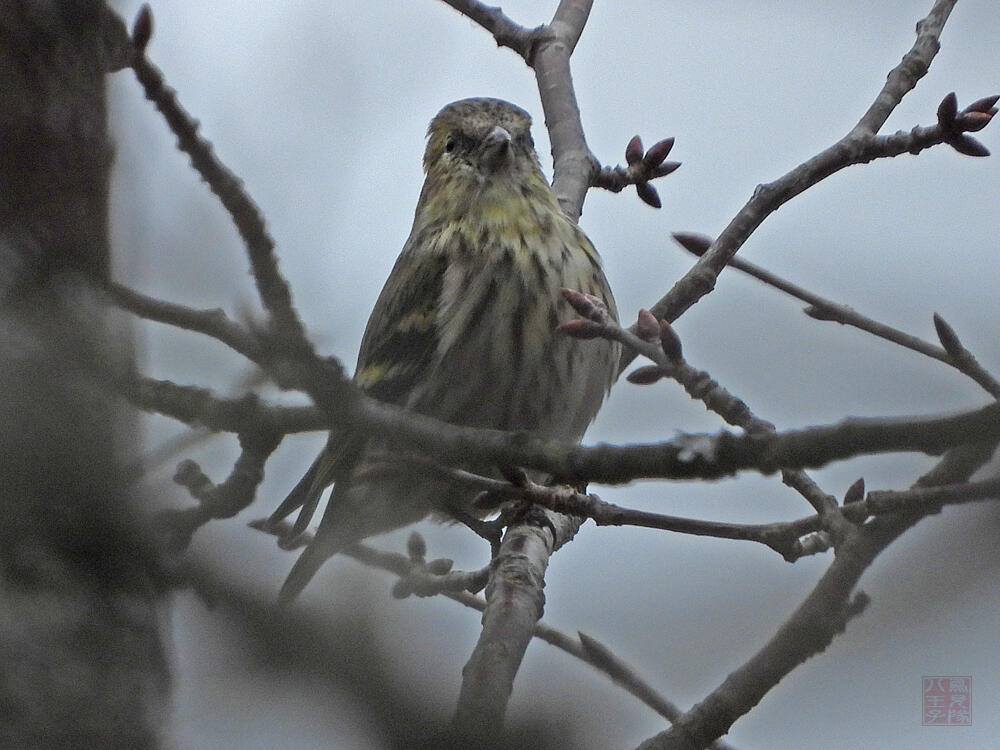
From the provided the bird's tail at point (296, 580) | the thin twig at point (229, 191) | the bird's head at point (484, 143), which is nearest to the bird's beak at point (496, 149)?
the bird's head at point (484, 143)

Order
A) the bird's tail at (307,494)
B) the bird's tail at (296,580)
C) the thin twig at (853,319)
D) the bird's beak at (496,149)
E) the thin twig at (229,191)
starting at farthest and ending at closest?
the bird's beak at (496,149) < the bird's tail at (307,494) < the thin twig at (853,319) < the thin twig at (229,191) < the bird's tail at (296,580)

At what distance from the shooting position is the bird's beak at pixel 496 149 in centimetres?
514

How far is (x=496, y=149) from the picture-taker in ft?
17.0

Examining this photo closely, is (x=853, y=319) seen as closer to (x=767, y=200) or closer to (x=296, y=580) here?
(x=767, y=200)

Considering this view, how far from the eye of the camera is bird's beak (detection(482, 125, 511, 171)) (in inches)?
202

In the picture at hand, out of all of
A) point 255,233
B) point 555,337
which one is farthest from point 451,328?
point 255,233

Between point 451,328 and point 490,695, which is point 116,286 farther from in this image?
point 451,328


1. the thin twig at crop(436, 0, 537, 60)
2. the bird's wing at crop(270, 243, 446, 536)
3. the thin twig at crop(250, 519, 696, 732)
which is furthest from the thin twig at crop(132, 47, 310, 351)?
the thin twig at crop(436, 0, 537, 60)

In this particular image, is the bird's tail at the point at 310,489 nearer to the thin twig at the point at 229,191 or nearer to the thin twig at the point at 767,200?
the thin twig at the point at 767,200

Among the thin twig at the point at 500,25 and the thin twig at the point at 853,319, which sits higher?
the thin twig at the point at 500,25

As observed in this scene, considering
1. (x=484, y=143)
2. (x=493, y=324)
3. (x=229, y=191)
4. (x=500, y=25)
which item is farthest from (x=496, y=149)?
(x=229, y=191)

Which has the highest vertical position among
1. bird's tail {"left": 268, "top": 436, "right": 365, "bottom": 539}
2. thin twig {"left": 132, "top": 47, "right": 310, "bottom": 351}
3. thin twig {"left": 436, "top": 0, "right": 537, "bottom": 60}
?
thin twig {"left": 436, "top": 0, "right": 537, "bottom": 60}

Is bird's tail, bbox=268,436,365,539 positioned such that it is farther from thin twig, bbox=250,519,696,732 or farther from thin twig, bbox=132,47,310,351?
thin twig, bbox=132,47,310,351

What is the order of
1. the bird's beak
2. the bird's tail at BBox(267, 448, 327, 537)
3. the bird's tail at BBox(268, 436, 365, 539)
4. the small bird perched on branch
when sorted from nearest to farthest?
the bird's tail at BBox(268, 436, 365, 539), the bird's tail at BBox(267, 448, 327, 537), the small bird perched on branch, the bird's beak
